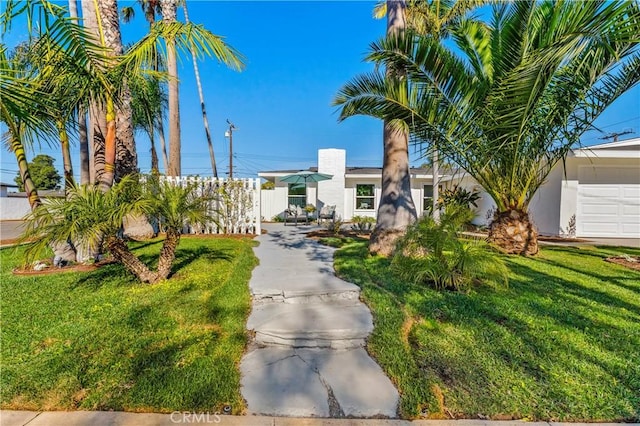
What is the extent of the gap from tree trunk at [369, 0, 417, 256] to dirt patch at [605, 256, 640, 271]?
452 cm

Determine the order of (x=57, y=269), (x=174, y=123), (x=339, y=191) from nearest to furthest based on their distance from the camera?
(x=57, y=269), (x=174, y=123), (x=339, y=191)

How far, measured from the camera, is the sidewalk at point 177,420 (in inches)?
77.0

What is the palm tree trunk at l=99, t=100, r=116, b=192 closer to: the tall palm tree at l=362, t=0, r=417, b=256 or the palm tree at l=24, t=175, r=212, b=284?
the palm tree at l=24, t=175, r=212, b=284

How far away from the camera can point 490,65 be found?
226 inches

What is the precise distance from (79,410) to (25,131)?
4623 mm

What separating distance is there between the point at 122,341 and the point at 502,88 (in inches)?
251

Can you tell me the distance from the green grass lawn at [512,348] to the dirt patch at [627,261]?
6.83ft

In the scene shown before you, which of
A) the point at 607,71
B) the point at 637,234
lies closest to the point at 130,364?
the point at 607,71

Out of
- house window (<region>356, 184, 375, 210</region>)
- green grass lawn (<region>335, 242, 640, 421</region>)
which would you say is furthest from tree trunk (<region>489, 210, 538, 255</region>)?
house window (<region>356, 184, 375, 210</region>)

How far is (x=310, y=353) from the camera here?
2.88m

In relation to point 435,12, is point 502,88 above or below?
below

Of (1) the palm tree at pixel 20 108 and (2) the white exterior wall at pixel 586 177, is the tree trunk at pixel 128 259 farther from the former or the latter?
(2) the white exterior wall at pixel 586 177

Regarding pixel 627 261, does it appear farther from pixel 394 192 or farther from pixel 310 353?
pixel 310 353

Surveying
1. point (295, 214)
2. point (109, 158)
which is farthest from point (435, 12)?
point (109, 158)
